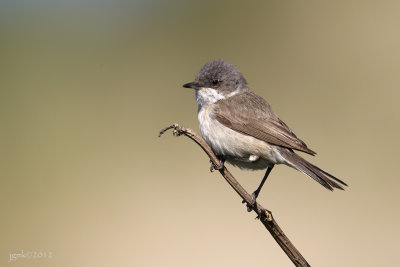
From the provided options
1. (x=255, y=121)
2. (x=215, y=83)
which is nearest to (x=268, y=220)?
(x=255, y=121)

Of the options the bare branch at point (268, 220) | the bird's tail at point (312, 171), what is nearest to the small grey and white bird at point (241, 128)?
the bird's tail at point (312, 171)

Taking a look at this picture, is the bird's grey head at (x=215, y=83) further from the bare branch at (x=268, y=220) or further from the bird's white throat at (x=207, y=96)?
the bare branch at (x=268, y=220)

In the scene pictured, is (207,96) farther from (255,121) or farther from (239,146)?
(239,146)

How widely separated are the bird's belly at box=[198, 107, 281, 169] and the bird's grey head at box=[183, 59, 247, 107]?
0.47m

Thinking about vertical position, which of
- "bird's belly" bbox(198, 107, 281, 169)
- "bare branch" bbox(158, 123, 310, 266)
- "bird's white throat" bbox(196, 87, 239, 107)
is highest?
"bird's white throat" bbox(196, 87, 239, 107)

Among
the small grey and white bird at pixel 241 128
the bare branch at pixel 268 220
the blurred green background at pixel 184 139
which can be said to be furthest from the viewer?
the blurred green background at pixel 184 139

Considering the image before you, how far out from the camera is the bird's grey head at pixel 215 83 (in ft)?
17.6

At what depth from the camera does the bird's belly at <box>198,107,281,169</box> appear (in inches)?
184

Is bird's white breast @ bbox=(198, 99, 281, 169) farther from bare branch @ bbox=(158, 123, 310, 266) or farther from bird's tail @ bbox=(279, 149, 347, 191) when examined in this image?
bare branch @ bbox=(158, 123, 310, 266)

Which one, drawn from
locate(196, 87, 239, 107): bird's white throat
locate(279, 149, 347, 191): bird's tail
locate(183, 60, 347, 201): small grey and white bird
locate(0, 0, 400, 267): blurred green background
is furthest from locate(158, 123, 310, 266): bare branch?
locate(0, 0, 400, 267): blurred green background

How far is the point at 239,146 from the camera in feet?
15.5

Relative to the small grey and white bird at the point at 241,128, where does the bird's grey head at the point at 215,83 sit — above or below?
above

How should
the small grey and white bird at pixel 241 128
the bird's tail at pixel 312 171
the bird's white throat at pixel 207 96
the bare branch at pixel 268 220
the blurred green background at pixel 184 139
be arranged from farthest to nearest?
the blurred green background at pixel 184 139
the bird's white throat at pixel 207 96
the small grey and white bird at pixel 241 128
the bird's tail at pixel 312 171
the bare branch at pixel 268 220

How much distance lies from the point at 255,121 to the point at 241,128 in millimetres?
178
